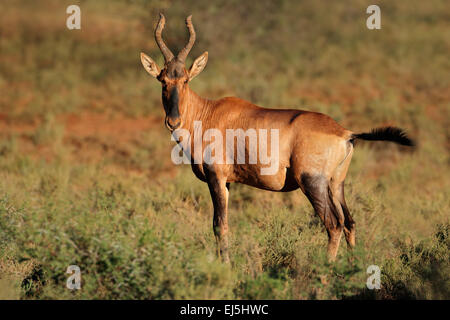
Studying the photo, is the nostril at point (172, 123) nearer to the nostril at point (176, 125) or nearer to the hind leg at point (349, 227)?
the nostril at point (176, 125)

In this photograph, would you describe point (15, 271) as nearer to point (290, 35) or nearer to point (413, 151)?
point (413, 151)

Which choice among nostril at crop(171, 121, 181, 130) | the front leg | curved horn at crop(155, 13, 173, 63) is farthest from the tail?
curved horn at crop(155, 13, 173, 63)

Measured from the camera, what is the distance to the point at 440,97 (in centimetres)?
2067

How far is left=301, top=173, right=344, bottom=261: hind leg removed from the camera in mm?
7223

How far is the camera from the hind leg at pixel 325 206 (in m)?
7.22

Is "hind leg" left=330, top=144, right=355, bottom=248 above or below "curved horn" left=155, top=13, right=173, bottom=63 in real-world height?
below

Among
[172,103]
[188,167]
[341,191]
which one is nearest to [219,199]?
[172,103]

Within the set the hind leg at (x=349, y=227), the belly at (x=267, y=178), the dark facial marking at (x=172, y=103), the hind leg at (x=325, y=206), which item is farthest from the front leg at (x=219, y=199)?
the hind leg at (x=349, y=227)

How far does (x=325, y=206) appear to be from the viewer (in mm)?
7273

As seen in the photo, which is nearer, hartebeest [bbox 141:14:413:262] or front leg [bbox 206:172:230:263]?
hartebeest [bbox 141:14:413:262]

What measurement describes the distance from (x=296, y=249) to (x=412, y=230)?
2.83m

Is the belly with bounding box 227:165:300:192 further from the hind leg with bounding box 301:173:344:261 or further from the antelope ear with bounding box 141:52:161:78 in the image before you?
the antelope ear with bounding box 141:52:161:78

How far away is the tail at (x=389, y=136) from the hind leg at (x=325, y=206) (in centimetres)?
75
